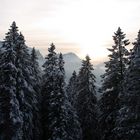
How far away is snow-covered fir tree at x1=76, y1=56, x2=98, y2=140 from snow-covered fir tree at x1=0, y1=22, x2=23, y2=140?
14472mm

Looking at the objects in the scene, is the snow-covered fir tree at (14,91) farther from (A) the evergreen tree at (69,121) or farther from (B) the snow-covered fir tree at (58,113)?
(A) the evergreen tree at (69,121)

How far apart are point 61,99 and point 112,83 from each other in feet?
21.8

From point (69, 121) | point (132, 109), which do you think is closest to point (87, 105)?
point (69, 121)

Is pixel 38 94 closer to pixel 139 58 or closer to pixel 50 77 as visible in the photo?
pixel 50 77

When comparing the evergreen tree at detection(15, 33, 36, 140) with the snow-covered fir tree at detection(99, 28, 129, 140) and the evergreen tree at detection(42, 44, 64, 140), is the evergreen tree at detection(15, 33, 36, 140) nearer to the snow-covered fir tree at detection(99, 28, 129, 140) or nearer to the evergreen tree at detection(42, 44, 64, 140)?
the evergreen tree at detection(42, 44, 64, 140)

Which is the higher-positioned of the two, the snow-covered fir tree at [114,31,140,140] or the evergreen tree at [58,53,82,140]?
the snow-covered fir tree at [114,31,140,140]

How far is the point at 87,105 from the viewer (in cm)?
4622

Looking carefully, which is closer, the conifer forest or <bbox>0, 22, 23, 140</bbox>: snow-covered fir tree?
the conifer forest

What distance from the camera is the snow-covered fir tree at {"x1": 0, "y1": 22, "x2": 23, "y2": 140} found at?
1276 inches

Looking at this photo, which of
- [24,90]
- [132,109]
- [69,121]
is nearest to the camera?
[132,109]

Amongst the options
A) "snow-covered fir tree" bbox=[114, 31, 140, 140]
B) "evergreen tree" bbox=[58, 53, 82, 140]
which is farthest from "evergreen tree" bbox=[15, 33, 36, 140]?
"snow-covered fir tree" bbox=[114, 31, 140, 140]

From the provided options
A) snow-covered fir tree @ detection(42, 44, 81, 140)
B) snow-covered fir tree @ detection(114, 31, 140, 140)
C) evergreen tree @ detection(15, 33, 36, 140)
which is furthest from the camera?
snow-covered fir tree @ detection(42, 44, 81, 140)

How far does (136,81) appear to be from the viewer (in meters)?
25.5

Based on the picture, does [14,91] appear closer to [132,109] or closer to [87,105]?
[132,109]
